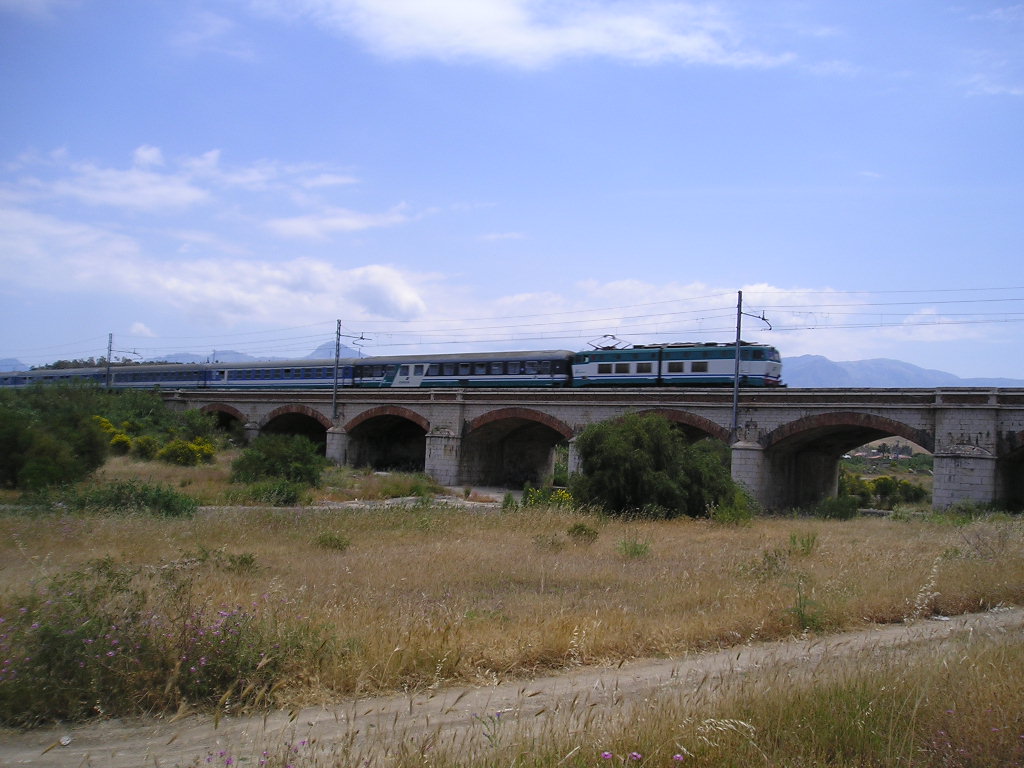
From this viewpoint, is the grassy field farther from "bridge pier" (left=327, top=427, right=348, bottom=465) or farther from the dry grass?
"bridge pier" (left=327, top=427, right=348, bottom=465)

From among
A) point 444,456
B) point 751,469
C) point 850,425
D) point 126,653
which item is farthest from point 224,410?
point 126,653

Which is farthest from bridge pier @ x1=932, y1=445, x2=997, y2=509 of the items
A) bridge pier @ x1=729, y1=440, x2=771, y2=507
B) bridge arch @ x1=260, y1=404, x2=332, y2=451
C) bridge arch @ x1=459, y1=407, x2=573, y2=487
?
bridge arch @ x1=260, y1=404, x2=332, y2=451

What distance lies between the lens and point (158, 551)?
1114 centimetres

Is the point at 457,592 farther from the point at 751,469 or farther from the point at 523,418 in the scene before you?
the point at 523,418

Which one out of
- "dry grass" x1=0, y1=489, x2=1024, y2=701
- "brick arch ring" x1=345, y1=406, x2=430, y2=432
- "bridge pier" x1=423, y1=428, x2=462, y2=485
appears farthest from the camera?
"brick arch ring" x1=345, y1=406, x2=430, y2=432

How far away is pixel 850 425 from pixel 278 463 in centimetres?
2117

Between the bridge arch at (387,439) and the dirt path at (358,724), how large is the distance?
3368cm

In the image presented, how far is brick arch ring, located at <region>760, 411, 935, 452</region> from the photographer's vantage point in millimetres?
25375

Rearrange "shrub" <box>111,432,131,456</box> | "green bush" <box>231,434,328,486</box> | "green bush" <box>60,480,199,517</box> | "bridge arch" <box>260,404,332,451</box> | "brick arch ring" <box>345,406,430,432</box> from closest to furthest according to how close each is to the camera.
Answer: "green bush" <box>60,480,199,517</box> < "green bush" <box>231,434,328,486</box> < "shrub" <box>111,432,131,456</box> < "brick arch ring" <box>345,406,430,432</box> < "bridge arch" <box>260,404,332,451</box>

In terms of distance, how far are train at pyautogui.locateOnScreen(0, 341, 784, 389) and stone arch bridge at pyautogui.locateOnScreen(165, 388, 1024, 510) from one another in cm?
195

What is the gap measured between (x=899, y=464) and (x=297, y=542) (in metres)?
75.6

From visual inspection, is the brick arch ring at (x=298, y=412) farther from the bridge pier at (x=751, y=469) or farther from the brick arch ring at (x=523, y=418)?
the bridge pier at (x=751, y=469)

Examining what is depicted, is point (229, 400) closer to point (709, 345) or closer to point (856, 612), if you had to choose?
point (709, 345)

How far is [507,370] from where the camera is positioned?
1553 inches
